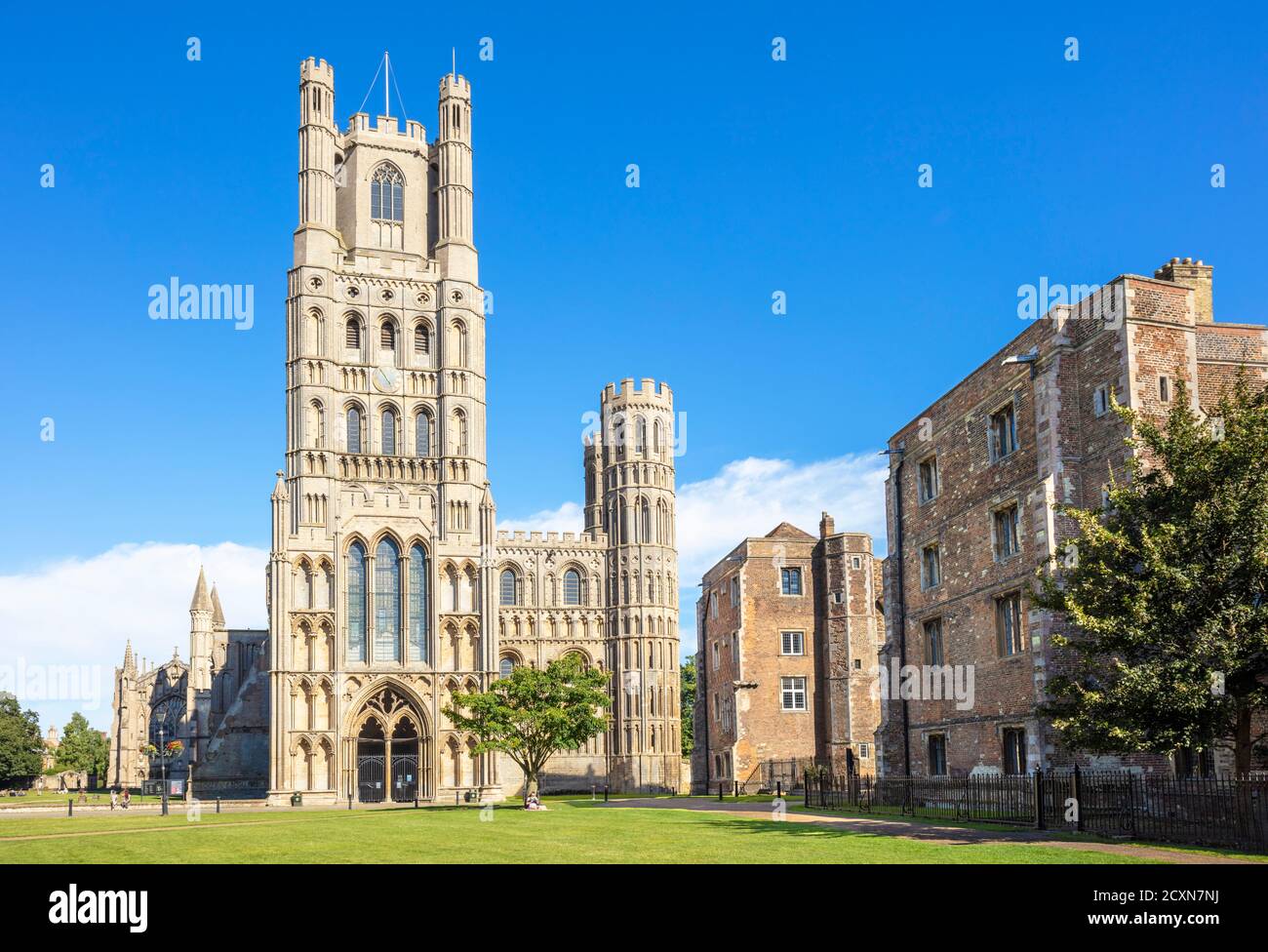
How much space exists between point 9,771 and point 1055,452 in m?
94.1

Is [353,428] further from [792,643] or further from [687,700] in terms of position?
[687,700]

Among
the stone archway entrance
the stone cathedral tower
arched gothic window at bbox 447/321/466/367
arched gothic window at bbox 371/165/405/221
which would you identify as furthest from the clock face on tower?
the stone archway entrance

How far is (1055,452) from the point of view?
30172 millimetres

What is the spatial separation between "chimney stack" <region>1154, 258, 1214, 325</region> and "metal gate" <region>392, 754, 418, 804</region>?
4779cm

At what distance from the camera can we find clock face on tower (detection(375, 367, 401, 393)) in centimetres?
7100

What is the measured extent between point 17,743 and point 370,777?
1905 inches

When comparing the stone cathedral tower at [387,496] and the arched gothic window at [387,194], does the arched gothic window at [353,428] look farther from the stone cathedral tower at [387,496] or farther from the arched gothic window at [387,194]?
the arched gothic window at [387,194]

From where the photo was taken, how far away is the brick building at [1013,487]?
28.7m

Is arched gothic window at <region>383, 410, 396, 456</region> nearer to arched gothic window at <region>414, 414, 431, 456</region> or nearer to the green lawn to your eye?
arched gothic window at <region>414, 414, 431, 456</region>

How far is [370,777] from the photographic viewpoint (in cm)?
6656

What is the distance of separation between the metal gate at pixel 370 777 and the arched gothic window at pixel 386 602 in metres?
5.27

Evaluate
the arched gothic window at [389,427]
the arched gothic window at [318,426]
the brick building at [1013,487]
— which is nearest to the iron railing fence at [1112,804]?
the brick building at [1013,487]
